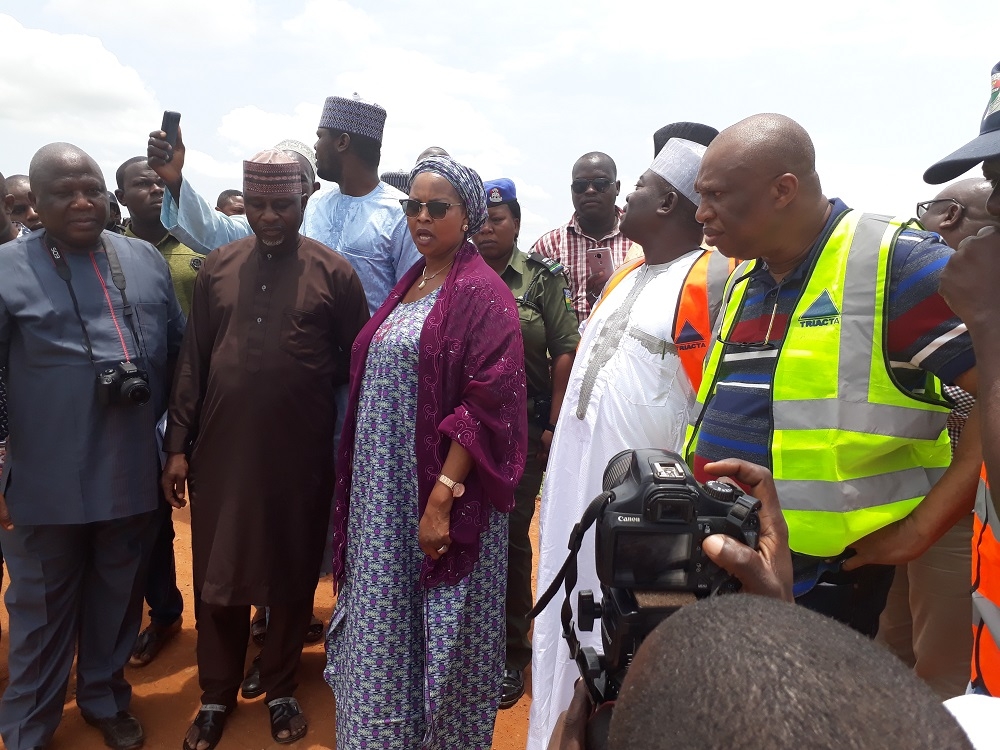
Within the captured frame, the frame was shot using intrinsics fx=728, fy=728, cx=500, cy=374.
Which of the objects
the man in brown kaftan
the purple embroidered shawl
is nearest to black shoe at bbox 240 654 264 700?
the man in brown kaftan

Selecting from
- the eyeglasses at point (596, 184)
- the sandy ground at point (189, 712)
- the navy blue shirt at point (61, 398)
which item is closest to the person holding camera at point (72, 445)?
the navy blue shirt at point (61, 398)

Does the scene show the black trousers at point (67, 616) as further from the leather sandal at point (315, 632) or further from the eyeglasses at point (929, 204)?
the eyeglasses at point (929, 204)

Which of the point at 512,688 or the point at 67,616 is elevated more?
the point at 67,616

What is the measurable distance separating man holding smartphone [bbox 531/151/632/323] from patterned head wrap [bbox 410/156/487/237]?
2235 mm

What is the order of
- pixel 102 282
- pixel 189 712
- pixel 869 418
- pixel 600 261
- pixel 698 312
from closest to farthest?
pixel 869 418 < pixel 698 312 < pixel 102 282 < pixel 189 712 < pixel 600 261

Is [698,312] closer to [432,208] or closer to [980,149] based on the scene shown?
[432,208]

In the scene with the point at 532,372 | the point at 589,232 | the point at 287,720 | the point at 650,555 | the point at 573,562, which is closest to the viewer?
the point at 650,555

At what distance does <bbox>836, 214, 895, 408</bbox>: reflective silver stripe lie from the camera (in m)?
1.66

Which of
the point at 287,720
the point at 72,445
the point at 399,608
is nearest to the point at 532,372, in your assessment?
the point at 399,608

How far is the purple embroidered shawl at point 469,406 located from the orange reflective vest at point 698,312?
568 millimetres

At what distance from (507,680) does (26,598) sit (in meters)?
2.11

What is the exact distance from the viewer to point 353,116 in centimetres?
387

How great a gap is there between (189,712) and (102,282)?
76.2 inches

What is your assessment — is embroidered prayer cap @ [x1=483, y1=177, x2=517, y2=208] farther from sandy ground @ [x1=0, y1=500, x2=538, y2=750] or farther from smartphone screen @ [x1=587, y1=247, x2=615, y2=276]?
sandy ground @ [x1=0, y1=500, x2=538, y2=750]
